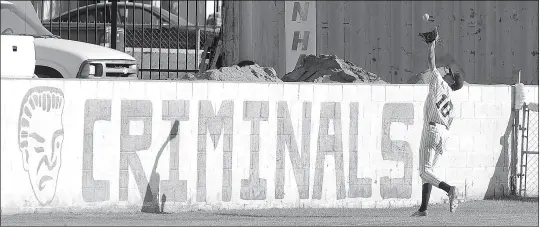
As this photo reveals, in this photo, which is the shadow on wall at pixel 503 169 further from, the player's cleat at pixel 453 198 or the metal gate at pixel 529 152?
the player's cleat at pixel 453 198

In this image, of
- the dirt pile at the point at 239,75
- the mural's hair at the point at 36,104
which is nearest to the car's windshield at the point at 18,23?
the dirt pile at the point at 239,75

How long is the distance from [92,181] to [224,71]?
484 centimetres

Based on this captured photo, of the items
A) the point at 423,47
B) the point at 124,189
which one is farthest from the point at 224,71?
the point at 423,47

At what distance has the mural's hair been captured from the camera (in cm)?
1291

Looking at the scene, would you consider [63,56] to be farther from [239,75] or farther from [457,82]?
[457,82]

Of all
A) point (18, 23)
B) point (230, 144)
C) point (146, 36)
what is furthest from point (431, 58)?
point (146, 36)

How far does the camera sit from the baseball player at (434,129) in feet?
44.0

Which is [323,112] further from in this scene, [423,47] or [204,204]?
[423,47]

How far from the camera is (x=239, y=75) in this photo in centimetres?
1792

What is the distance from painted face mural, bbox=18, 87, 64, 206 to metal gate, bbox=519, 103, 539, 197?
603 centimetres

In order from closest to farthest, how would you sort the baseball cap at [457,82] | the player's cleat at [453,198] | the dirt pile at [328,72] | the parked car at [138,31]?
the player's cleat at [453,198] → the baseball cap at [457,82] → the dirt pile at [328,72] → the parked car at [138,31]

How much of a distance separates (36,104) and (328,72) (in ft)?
21.4

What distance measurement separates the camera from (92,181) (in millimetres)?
13273

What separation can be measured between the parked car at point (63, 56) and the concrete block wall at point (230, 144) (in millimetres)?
3573
